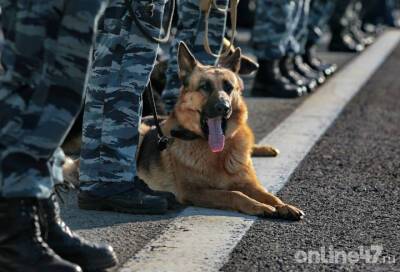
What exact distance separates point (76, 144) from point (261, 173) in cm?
116

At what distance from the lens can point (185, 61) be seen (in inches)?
176

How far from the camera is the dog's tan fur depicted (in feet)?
13.5

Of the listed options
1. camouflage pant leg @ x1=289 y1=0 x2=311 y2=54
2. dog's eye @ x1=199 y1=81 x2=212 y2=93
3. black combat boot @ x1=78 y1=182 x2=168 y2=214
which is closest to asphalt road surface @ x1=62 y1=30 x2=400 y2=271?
black combat boot @ x1=78 y1=182 x2=168 y2=214

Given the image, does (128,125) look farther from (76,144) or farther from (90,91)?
(76,144)

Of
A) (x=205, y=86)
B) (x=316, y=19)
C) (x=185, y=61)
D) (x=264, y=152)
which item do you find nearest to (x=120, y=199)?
(x=205, y=86)

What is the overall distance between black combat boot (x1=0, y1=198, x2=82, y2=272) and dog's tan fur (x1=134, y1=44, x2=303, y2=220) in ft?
4.60

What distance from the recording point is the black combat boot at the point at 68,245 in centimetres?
287

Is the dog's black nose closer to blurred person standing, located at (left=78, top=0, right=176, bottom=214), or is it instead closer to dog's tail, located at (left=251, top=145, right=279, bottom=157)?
blurred person standing, located at (left=78, top=0, right=176, bottom=214)

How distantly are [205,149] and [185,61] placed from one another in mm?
514

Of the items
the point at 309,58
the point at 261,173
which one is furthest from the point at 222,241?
the point at 309,58

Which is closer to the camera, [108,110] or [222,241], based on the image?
[222,241]

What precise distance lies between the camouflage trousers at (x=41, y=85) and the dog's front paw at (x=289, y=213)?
132 cm

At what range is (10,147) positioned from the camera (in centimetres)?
272

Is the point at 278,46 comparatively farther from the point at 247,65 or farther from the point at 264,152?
the point at 264,152
